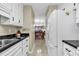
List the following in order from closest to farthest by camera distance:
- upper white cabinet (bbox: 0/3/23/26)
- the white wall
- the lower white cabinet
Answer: the lower white cabinet → upper white cabinet (bbox: 0/3/23/26) → the white wall

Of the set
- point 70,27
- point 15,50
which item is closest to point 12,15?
point 15,50

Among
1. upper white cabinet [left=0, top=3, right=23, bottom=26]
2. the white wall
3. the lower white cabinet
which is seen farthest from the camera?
the white wall

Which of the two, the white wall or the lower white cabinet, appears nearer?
the lower white cabinet

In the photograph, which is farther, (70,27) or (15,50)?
(70,27)

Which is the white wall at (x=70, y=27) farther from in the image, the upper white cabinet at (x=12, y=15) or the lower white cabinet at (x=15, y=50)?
the upper white cabinet at (x=12, y=15)

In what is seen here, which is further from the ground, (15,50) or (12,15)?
(12,15)

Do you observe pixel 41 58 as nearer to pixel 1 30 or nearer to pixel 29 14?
pixel 1 30

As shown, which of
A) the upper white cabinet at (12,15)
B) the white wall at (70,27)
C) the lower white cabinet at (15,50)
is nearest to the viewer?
the lower white cabinet at (15,50)

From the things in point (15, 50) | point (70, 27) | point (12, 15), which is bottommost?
point (15, 50)

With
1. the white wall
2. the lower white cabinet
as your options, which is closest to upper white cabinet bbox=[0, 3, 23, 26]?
the lower white cabinet

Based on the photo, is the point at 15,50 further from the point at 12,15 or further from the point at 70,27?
the point at 70,27

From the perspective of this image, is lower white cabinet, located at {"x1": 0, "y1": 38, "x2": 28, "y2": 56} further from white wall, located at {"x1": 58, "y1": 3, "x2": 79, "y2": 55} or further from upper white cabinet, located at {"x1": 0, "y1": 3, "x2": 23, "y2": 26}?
white wall, located at {"x1": 58, "y1": 3, "x2": 79, "y2": 55}

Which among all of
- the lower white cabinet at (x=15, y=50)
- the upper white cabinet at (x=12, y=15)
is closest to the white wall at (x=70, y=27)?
the lower white cabinet at (x=15, y=50)

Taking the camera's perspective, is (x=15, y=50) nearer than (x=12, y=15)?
Yes
